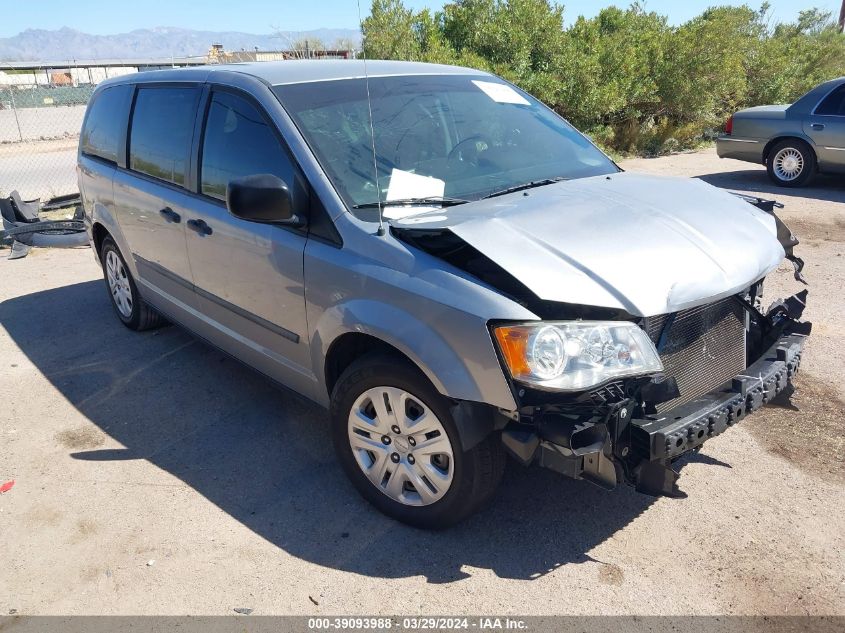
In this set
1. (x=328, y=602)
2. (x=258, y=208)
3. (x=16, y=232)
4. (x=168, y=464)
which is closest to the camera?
(x=328, y=602)

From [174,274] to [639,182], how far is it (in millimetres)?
2870

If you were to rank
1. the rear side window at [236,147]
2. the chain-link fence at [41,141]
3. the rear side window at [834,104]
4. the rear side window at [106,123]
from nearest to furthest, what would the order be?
the rear side window at [236,147]
the rear side window at [106,123]
the rear side window at [834,104]
the chain-link fence at [41,141]

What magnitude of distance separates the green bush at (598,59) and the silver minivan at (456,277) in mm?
9345

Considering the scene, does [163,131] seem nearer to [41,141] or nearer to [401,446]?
[401,446]

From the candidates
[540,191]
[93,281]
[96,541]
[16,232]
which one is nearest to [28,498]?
[96,541]

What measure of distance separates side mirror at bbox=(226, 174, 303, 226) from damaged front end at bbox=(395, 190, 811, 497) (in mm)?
584

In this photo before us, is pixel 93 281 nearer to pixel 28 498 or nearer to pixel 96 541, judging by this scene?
pixel 28 498

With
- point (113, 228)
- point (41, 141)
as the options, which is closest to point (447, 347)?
point (113, 228)

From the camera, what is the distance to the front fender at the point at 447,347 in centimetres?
260

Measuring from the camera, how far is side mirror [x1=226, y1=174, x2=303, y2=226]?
3.10 m

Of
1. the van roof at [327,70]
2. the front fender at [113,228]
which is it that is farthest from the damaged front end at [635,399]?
the front fender at [113,228]

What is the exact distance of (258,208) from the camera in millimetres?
3119

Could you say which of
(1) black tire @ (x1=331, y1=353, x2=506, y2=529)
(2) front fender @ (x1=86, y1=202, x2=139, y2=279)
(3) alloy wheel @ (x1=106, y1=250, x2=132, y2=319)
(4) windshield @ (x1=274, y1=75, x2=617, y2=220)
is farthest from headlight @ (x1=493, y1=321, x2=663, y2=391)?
(3) alloy wheel @ (x1=106, y1=250, x2=132, y2=319)

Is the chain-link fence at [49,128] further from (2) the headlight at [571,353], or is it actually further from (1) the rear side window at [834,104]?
(1) the rear side window at [834,104]
